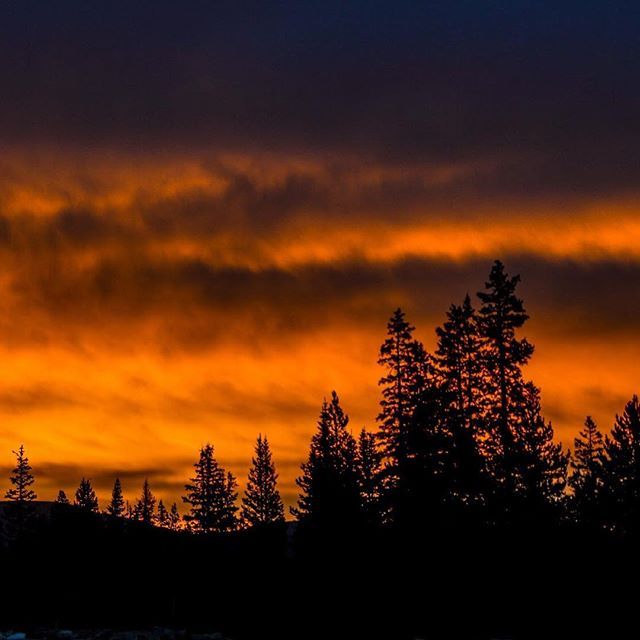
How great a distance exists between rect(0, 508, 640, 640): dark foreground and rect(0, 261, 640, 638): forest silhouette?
0.25 ft

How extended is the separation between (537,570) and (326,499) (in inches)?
382

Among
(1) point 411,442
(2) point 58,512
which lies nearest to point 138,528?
(2) point 58,512

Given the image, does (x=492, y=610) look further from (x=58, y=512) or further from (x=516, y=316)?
(x=58, y=512)

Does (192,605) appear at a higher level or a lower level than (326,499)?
lower

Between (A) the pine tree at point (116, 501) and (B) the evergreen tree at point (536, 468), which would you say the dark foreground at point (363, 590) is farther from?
(A) the pine tree at point (116, 501)

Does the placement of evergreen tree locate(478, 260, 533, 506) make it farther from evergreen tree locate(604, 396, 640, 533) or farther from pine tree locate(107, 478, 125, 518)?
pine tree locate(107, 478, 125, 518)

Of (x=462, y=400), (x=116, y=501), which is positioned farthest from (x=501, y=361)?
(x=116, y=501)

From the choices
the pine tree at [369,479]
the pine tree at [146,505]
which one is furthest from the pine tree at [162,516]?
the pine tree at [369,479]

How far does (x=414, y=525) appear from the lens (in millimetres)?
41250

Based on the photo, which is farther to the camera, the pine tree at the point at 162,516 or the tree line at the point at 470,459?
the pine tree at the point at 162,516

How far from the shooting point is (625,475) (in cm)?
5144

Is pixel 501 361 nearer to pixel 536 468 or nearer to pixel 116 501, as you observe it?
pixel 536 468

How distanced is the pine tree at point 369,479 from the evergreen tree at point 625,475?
39.5ft

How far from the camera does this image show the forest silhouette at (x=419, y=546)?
123ft
